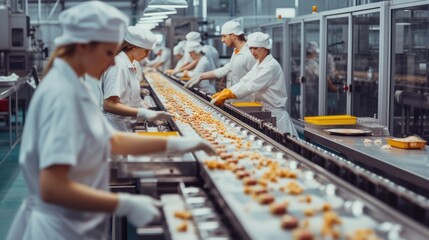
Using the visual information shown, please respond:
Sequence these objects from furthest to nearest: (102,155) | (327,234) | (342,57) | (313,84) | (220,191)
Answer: (313,84) < (342,57) < (220,191) < (102,155) < (327,234)

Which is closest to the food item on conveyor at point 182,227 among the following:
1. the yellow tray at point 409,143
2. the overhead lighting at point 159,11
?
the yellow tray at point 409,143

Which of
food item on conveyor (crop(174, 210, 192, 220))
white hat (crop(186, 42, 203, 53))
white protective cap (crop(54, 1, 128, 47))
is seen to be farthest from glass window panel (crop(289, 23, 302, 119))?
white protective cap (crop(54, 1, 128, 47))

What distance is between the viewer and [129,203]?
1825 millimetres

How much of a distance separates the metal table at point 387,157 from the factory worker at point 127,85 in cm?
118

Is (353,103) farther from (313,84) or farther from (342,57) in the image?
(313,84)

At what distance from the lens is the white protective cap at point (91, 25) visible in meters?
1.81

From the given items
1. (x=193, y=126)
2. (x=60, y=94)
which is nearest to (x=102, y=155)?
(x=60, y=94)

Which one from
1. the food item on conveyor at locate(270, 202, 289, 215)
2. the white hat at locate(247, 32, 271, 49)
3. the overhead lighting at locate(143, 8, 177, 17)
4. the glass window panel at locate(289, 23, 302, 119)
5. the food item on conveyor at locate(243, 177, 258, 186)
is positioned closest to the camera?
the food item on conveyor at locate(270, 202, 289, 215)

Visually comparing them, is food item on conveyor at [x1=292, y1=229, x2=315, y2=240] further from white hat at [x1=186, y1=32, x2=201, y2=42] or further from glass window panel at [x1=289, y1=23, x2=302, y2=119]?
white hat at [x1=186, y1=32, x2=201, y2=42]

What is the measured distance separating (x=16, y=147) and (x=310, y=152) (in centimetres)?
640

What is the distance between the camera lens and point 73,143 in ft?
5.70

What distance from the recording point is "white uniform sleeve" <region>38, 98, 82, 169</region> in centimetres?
171

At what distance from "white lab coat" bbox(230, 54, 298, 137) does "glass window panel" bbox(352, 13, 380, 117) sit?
1.19 m

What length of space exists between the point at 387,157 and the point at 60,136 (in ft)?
7.57
